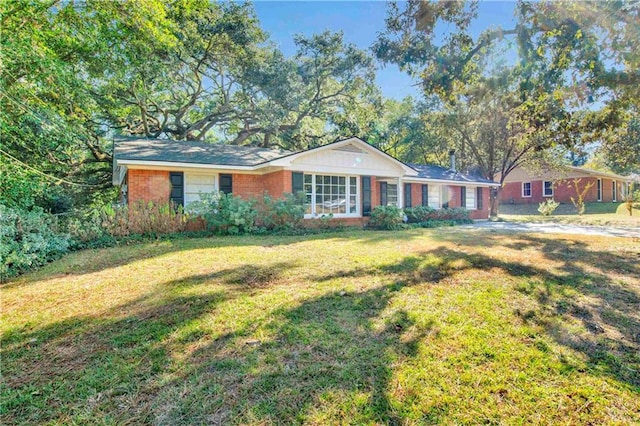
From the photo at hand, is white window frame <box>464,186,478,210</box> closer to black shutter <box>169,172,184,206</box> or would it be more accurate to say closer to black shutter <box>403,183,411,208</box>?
black shutter <box>403,183,411,208</box>

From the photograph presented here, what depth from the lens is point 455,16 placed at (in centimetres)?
972

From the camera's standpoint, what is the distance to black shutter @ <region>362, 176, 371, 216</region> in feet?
48.8

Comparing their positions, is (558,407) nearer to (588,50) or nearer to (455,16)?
(588,50)

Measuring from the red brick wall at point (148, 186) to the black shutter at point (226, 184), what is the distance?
1.99m

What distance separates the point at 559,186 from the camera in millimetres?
30422

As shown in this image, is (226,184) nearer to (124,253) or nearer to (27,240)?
(124,253)

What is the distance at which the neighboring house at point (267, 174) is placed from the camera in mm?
11688

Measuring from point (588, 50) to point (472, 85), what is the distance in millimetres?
3842

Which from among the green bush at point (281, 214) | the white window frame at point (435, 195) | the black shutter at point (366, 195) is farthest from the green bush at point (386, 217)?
the white window frame at point (435, 195)

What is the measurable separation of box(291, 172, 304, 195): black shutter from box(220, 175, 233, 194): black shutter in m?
2.60

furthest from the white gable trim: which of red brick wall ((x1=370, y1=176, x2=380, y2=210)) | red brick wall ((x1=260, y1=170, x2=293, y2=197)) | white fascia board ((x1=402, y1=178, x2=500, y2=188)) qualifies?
white fascia board ((x1=402, y1=178, x2=500, y2=188))

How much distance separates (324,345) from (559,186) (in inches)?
1404

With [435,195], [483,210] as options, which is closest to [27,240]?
[435,195]

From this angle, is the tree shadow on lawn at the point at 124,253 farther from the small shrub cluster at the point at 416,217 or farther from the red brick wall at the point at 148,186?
the small shrub cluster at the point at 416,217
